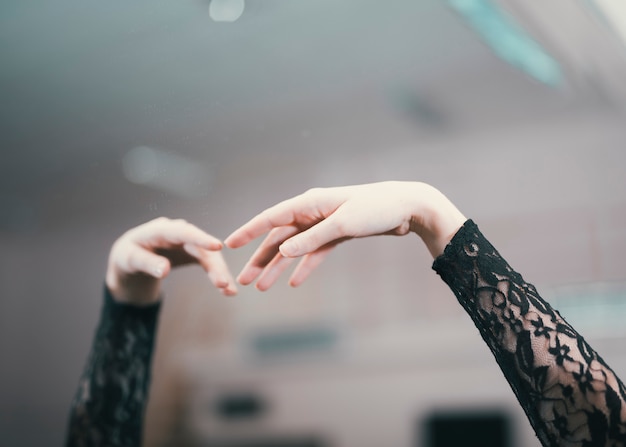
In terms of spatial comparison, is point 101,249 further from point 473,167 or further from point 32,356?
point 473,167

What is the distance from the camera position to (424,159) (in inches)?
82.7

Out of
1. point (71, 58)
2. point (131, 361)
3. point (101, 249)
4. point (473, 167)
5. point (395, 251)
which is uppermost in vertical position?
point (473, 167)

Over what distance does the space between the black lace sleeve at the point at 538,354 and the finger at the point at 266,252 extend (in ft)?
0.49

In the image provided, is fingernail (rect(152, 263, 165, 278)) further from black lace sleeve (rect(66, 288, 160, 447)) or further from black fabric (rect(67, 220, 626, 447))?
black fabric (rect(67, 220, 626, 447))

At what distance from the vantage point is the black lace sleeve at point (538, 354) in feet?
1.59

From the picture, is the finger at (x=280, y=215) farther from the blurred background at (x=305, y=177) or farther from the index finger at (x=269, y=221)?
the blurred background at (x=305, y=177)

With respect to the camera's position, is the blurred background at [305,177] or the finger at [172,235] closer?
the finger at [172,235]

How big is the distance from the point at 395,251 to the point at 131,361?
1.59m

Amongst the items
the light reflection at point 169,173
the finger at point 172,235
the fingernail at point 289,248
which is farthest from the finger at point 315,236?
the light reflection at point 169,173

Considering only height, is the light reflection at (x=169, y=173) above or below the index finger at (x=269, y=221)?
above

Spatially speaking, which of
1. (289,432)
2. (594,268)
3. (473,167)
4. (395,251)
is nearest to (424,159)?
(473,167)

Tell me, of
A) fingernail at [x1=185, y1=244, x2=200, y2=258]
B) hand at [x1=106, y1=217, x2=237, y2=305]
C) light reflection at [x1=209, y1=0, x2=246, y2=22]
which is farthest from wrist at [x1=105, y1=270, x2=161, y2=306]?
light reflection at [x1=209, y1=0, x2=246, y2=22]

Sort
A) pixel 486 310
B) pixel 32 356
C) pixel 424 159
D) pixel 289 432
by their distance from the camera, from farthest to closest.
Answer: pixel 289 432, pixel 424 159, pixel 32 356, pixel 486 310

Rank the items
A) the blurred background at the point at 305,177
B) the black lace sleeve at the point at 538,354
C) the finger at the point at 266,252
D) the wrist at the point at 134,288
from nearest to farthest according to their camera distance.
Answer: the black lace sleeve at the point at 538,354
the finger at the point at 266,252
the wrist at the point at 134,288
the blurred background at the point at 305,177
